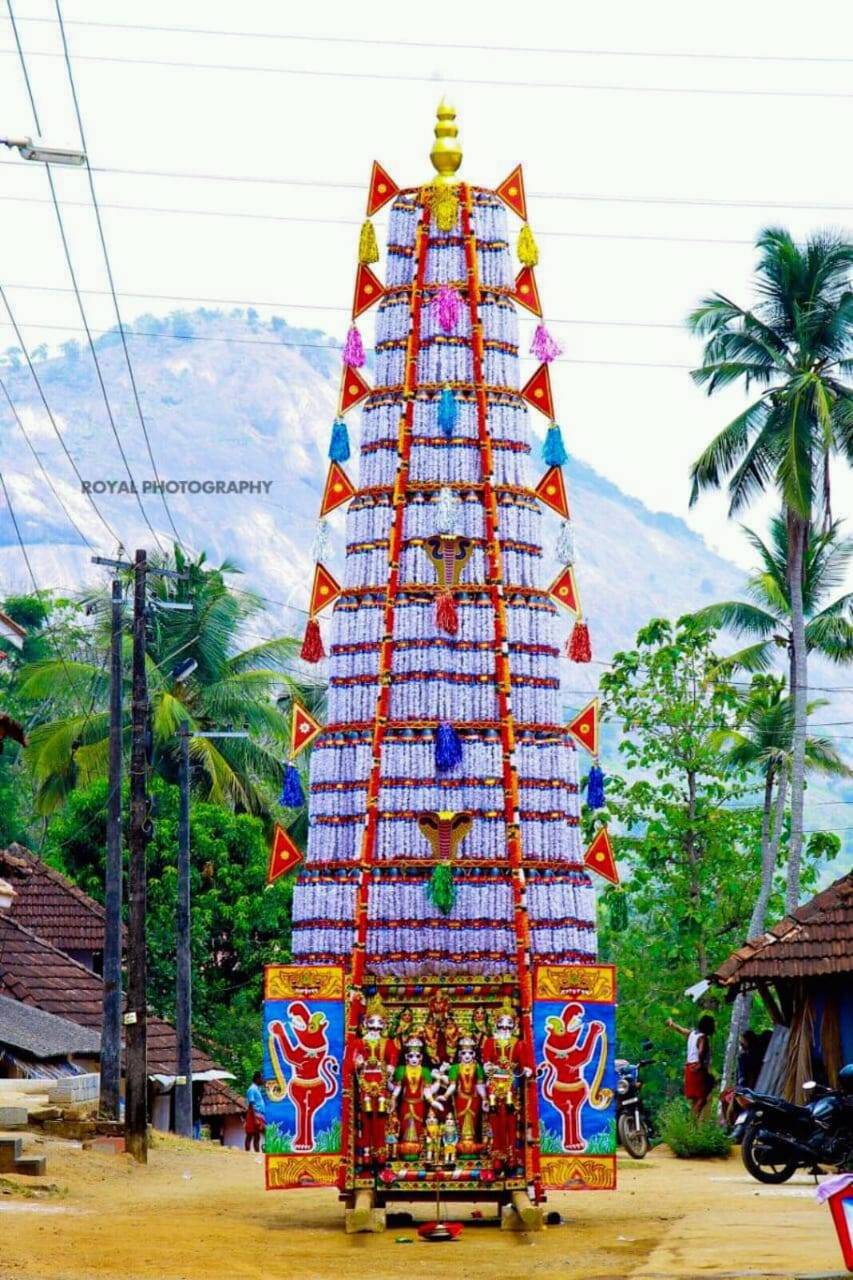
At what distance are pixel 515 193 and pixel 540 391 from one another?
226 cm

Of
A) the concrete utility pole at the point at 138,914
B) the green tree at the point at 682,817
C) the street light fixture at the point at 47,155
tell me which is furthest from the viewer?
the green tree at the point at 682,817

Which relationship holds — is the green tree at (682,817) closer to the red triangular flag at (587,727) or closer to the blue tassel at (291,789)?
the blue tassel at (291,789)

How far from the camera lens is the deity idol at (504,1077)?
67.7ft

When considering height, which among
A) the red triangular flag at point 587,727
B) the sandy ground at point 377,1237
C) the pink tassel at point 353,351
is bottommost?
the sandy ground at point 377,1237

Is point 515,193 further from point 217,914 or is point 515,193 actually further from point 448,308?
point 217,914

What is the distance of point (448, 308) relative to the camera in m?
23.2

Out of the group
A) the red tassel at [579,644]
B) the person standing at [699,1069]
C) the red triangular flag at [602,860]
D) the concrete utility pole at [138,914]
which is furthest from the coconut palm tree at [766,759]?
the red tassel at [579,644]

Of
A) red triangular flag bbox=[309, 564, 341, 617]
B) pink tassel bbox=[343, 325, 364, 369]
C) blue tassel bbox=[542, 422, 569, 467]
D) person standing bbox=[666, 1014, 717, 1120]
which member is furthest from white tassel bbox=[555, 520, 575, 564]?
person standing bbox=[666, 1014, 717, 1120]

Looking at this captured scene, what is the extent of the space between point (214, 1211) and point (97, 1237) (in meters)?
3.01

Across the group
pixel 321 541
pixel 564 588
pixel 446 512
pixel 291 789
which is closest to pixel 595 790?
pixel 564 588

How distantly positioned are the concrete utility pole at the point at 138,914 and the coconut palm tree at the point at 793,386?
534 inches

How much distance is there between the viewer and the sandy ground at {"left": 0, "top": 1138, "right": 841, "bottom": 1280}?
17.2 metres

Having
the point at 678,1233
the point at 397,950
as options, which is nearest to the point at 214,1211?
the point at 397,950

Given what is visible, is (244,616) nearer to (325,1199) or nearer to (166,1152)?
(166,1152)
